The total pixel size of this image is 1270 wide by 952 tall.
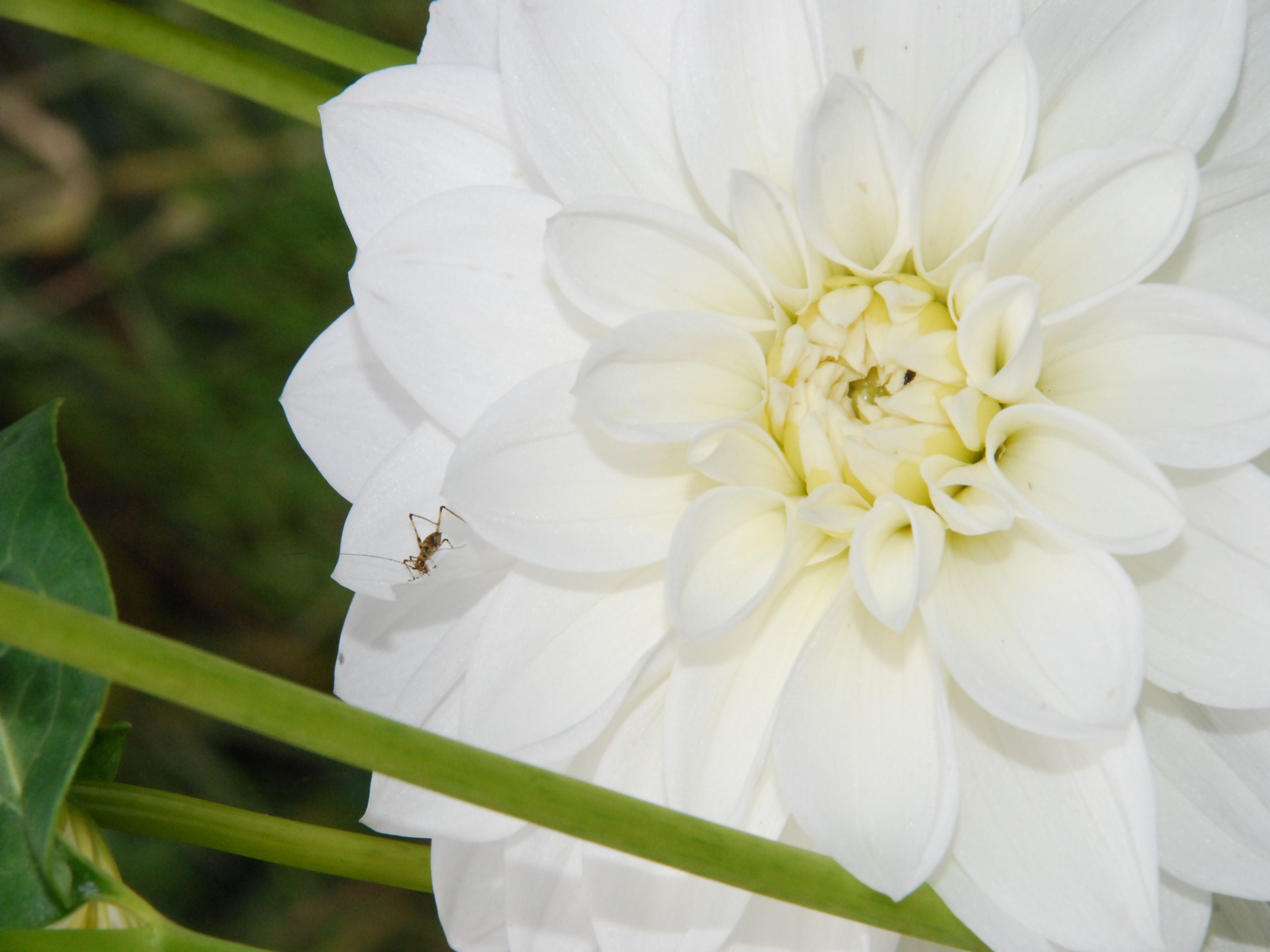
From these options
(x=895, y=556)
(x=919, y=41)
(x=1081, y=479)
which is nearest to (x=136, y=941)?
(x=895, y=556)

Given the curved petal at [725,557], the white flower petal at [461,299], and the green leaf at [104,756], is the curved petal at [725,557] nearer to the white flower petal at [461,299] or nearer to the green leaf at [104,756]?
the white flower petal at [461,299]

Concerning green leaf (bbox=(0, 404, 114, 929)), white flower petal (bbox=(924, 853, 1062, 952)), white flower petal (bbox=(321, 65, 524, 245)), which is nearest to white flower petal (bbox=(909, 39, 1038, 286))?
white flower petal (bbox=(321, 65, 524, 245))

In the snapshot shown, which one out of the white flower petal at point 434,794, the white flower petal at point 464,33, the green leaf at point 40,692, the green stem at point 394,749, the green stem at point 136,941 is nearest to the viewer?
the green stem at point 394,749

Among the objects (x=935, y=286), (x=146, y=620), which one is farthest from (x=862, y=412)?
(x=146, y=620)

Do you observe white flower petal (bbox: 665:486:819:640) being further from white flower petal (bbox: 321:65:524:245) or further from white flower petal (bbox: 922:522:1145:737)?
white flower petal (bbox: 321:65:524:245)

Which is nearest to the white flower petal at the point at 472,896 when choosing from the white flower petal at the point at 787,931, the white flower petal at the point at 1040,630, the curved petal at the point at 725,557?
the white flower petal at the point at 787,931

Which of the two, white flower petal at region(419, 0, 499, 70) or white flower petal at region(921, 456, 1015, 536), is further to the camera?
white flower petal at region(419, 0, 499, 70)

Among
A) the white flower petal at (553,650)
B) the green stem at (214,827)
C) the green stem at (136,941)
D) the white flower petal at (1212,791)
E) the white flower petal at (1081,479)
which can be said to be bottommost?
the green stem at (214,827)
